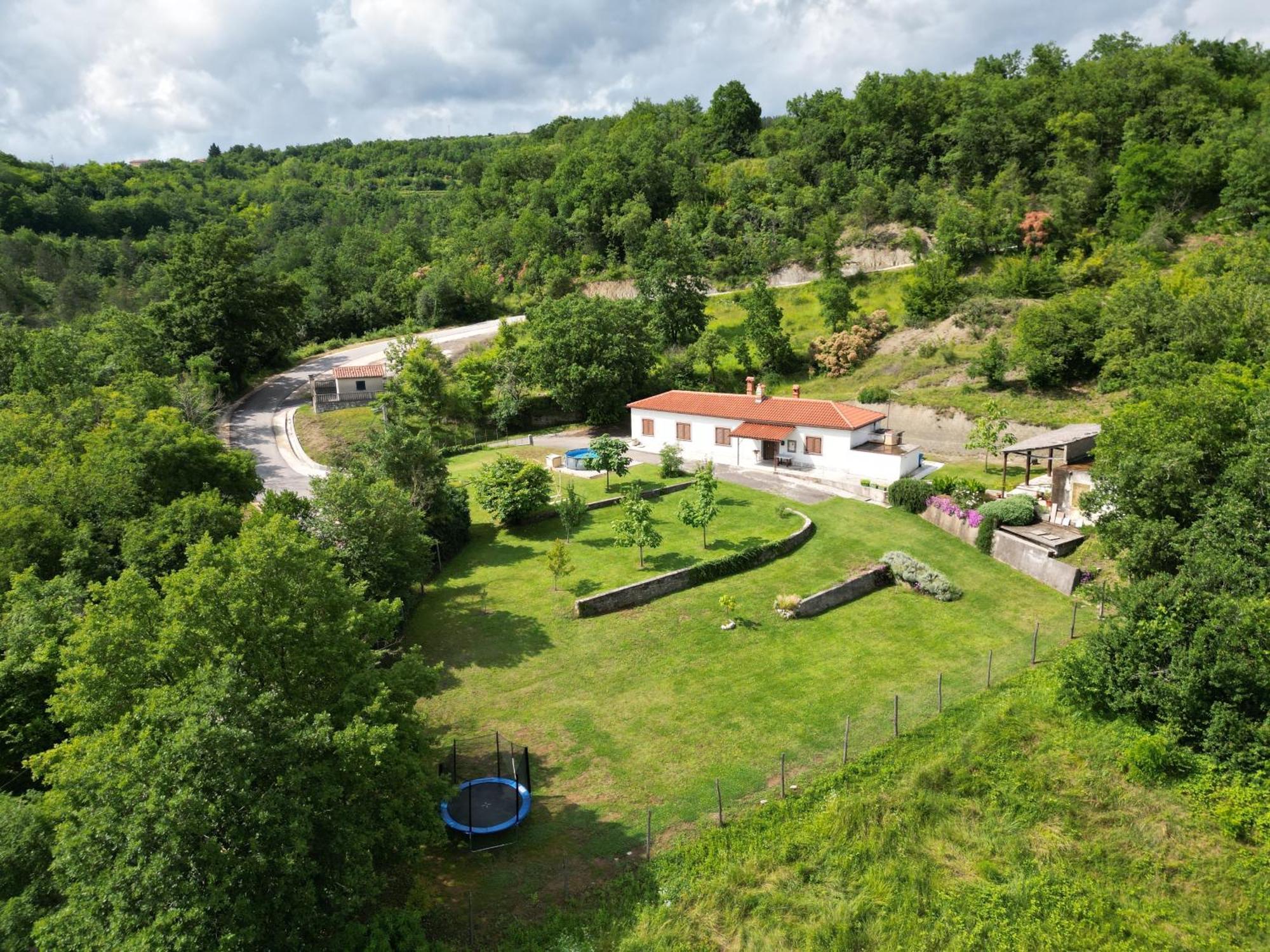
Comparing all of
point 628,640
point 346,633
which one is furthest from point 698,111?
point 346,633

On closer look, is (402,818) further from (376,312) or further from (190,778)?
(376,312)

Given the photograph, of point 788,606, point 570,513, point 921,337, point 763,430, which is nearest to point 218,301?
point 570,513

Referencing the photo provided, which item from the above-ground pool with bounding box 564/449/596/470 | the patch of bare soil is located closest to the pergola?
the patch of bare soil

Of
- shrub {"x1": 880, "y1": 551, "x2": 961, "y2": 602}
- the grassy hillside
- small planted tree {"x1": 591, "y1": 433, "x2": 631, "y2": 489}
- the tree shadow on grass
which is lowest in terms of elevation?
the grassy hillside

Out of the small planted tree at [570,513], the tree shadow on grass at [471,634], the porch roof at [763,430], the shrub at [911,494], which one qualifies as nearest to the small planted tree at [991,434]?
the shrub at [911,494]

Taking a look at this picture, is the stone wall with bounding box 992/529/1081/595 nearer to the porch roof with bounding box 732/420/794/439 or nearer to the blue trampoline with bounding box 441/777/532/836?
the porch roof with bounding box 732/420/794/439

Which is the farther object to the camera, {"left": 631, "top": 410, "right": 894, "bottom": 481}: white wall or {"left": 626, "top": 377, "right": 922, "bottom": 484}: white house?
{"left": 626, "top": 377, "right": 922, "bottom": 484}: white house
